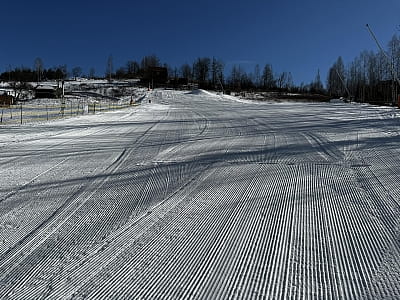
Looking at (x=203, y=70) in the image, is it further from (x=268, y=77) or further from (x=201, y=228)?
(x=201, y=228)

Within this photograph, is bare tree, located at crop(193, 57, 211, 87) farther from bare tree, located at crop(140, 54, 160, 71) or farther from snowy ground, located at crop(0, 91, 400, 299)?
snowy ground, located at crop(0, 91, 400, 299)

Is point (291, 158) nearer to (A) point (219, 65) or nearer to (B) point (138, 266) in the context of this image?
(B) point (138, 266)

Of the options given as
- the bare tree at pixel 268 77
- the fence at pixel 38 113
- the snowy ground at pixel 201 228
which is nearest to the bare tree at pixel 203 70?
the bare tree at pixel 268 77

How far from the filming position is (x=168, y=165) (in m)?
5.92

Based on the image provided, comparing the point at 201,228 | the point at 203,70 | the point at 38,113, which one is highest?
the point at 203,70

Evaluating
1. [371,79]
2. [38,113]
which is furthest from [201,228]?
[371,79]

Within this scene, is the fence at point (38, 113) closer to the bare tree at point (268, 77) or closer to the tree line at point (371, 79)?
the tree line at point (371, 79)

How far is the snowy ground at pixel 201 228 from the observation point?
7.34ft

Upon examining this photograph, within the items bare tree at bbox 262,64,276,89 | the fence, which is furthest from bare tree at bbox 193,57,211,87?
the fence

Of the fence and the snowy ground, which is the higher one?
the fence

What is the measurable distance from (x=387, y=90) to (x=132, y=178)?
79219 millimetres

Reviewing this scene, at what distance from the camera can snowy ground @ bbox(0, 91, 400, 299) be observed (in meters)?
2.24

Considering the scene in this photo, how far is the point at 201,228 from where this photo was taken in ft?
10.5

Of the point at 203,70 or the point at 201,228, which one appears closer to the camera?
the point at 201,228
